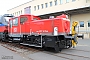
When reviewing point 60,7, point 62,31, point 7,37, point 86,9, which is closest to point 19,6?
point 60,7

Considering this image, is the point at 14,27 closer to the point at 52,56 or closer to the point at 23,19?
the point at 23,19

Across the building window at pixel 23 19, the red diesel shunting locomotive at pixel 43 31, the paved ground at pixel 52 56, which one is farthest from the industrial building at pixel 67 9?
the paved ground at pixel 52 56

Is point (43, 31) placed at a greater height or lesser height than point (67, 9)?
lesser

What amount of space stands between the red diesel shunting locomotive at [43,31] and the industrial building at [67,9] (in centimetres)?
1381

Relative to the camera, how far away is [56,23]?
32.3ft

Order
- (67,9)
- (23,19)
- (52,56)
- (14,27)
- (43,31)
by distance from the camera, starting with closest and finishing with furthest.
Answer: (52,56) < (43,31) < (23,19) < (14,27) < (67,9)

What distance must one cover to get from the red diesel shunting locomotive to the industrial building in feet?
45.3

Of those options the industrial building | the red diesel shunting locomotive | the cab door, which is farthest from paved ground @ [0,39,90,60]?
the industrial building

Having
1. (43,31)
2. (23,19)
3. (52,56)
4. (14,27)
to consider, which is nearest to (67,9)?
(14,27)

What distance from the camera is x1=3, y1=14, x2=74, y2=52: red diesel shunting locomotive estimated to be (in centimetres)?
978

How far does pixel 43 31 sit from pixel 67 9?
16976 mm

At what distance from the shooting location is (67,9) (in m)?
26.7

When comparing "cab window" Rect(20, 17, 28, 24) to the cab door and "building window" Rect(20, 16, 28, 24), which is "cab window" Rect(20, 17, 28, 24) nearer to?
"building window" Rect(20, 16, 28, 24)

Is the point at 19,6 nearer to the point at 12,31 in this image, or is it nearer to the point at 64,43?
the point at 12,31
